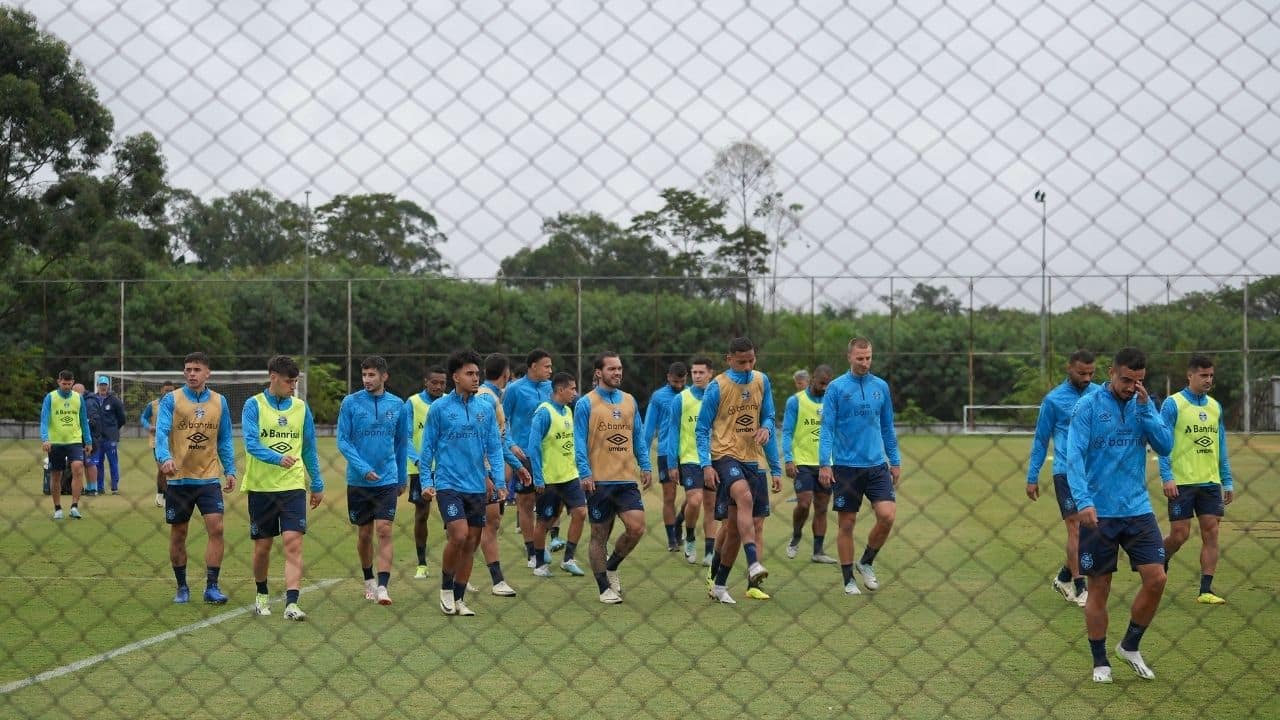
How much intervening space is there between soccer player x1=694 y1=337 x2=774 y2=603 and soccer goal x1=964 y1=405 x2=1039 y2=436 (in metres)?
26.6

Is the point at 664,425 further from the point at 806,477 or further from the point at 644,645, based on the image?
the point at 644,645

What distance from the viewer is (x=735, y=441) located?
36.2 ft

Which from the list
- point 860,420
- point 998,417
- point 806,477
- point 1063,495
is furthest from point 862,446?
point 998,417

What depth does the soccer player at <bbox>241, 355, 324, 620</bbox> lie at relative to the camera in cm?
993

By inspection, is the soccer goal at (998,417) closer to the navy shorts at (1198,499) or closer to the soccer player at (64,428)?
the soccer player at (64,428)

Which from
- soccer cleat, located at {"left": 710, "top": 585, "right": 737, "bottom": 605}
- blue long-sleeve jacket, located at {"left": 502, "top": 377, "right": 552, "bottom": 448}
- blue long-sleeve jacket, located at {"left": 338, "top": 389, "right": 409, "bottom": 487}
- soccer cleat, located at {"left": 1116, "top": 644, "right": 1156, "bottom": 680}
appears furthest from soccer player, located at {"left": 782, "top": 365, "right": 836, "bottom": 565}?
soccer cleat, located at {"left": 1116, "top": 644, "right": 1156, "bottom": 680}

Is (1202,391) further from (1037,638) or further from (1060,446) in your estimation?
(1037,638)

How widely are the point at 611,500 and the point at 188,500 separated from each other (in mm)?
3455

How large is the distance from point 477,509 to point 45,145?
6.46 meters

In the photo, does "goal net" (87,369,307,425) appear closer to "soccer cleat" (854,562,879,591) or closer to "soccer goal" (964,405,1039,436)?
"soccer goal" (964,405,1039,436)

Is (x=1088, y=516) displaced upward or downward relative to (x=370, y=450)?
downward

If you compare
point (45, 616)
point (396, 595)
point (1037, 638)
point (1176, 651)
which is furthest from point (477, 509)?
point (1176, 651)

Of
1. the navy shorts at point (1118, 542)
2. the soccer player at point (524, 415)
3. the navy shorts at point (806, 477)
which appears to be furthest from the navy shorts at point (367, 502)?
the navy shorts at point (1118, 542)

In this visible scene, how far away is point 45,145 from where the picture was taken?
397 cm
